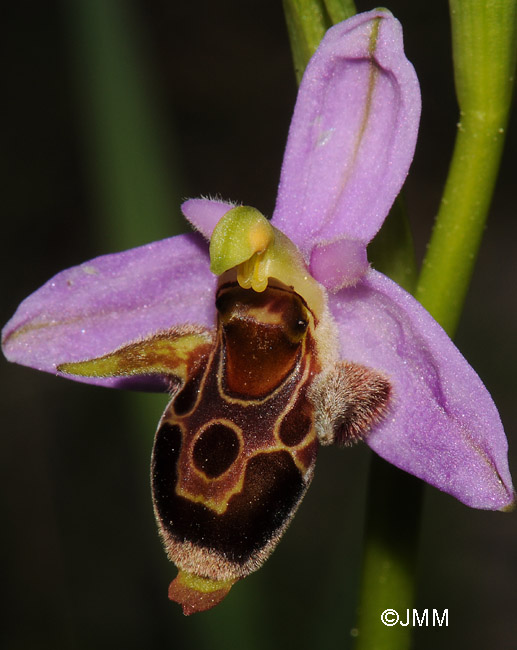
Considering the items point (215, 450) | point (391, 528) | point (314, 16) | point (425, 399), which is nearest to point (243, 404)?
point (215, 450)

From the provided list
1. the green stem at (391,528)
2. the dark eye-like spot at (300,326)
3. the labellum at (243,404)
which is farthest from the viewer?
the green stem at (391,528)

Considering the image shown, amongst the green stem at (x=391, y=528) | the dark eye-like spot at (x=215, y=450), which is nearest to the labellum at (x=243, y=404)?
the dark eye-like spot at (x=215, y=450)

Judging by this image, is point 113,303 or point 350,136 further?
point 113,303

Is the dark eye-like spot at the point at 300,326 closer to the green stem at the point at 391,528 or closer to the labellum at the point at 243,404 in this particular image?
the labellum at the point at 243,404

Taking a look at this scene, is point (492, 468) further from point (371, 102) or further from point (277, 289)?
point (371, 102)

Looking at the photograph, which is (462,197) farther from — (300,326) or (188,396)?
(188,396)

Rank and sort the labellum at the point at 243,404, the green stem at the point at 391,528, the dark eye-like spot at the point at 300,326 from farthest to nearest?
the green stem at the point at 391,528
the dark eye-like spot at the point at 300,326
the labellum at the point at 243,404

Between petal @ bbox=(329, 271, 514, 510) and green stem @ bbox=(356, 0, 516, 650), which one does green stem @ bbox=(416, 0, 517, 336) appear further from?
petal @ bbox=(329, 271, 514, 510)

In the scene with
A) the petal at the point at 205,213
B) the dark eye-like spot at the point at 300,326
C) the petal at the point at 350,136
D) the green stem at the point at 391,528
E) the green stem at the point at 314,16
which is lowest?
the green stem at the point at 391,528
